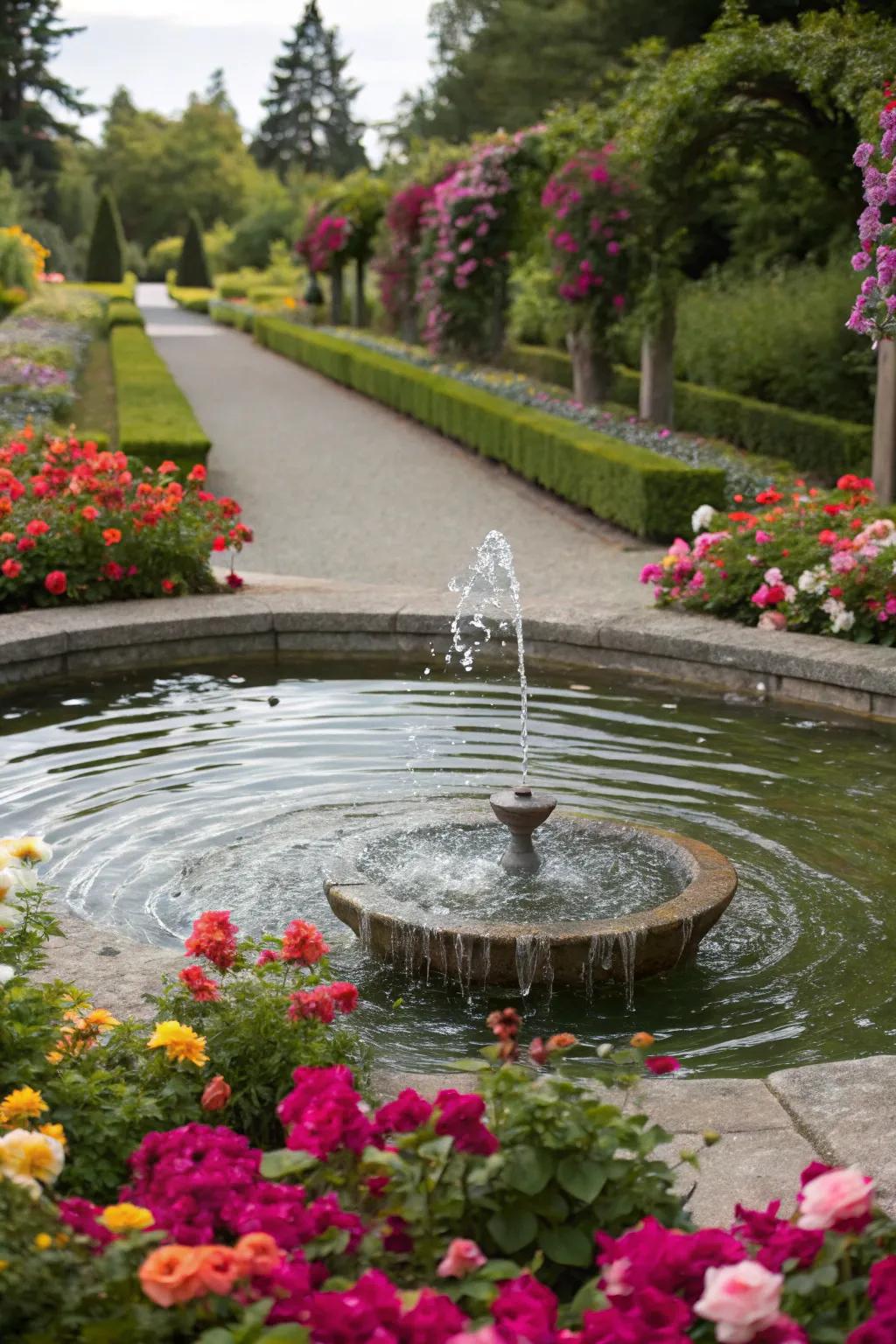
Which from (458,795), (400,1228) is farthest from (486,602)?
(400,1228)

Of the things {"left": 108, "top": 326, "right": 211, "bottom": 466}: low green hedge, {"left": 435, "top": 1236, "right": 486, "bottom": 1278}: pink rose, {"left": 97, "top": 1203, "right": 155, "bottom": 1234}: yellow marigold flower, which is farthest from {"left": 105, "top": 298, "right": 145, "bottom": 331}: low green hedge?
{"left": 435, "top": 1236, "right": 486, "bottom": 1278}: pink rose

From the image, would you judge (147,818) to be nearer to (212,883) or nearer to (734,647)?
(212,883)

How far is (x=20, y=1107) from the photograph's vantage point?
7.24ft

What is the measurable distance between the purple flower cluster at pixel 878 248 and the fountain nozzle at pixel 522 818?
5.82 feet

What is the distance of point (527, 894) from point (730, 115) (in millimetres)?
9661

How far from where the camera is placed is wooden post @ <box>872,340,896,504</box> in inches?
417

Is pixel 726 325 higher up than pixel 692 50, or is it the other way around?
pixel 692 50

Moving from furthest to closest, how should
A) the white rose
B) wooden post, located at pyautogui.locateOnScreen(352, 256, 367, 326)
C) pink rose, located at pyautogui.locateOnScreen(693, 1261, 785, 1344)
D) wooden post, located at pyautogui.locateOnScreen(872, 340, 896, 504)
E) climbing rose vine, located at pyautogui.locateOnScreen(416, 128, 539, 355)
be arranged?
wooden post, located at pyautogui.locateOnScreen(352, 256, 367, 326) → climbing rose vine, located at pyautogui.locateOnScreen(416, 128, 539, 355) → wooden post, located at pyautogui.locateOnScreen(872, 340, 896, 504) → the white rose → pink rose, located at pyautogui.locateOnScreen(693, 1261, 785, 1344)

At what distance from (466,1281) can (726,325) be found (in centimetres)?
1580

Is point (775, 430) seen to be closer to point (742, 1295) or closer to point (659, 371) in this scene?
point (659, 371)

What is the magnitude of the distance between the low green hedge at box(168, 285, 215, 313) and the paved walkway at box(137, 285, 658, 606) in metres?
23.3

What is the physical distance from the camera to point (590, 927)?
375 centimetres

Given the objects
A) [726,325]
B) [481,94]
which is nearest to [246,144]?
[481,94]

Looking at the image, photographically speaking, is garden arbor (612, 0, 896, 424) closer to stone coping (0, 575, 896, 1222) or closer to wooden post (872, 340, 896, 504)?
wooden post (872, 340, 896, 504)
